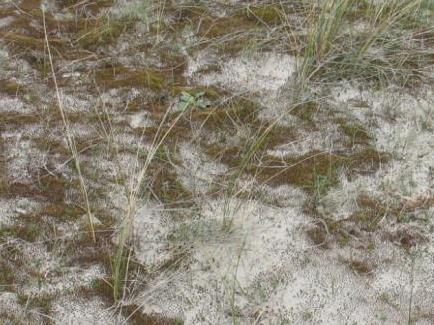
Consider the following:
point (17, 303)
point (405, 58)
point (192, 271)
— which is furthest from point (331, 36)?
point (17, 303)

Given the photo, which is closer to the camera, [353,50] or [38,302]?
Answer: [38,302]

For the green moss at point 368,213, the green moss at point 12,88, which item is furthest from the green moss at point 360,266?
the green moss at point 12,88

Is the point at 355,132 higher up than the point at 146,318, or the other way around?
the point at 355,132

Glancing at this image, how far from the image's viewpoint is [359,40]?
3504 millimetres

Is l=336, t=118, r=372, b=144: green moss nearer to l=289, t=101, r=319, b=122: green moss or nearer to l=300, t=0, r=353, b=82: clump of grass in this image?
l=289, t=101, r=319, b=122: green moss

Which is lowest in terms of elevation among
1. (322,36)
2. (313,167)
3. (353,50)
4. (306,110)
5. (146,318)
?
(146,318)

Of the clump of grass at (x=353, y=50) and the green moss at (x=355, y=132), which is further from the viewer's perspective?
the clump of grass at (x=353, y=50)

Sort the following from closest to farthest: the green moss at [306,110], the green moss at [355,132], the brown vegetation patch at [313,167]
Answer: the brown vegetation patch at [313,167], the green moss at [355,132], the green moss at [306,110]

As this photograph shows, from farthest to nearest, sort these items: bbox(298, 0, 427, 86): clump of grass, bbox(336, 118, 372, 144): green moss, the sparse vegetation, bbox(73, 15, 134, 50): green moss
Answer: bbox(73, 15, 134, 50): green moss, bbox(298, 0, 427, 86): clump of grass, bbox(336, 118, 372, 144): green moss, the sparse vegetation

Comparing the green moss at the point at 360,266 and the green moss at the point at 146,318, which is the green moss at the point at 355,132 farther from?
the green moss at the point at 146,318

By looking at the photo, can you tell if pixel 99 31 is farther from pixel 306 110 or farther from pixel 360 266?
pixel 360 266

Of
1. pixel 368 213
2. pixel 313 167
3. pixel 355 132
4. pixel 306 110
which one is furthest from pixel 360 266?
pixel 306 110

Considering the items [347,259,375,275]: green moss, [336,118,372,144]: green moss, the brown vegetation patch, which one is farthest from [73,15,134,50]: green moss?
[347,259,375,275]: green moss

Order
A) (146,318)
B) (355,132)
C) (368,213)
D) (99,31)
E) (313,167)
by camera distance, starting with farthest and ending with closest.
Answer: (99,31), (355,132), (313,167), (368,213), (146,318)
